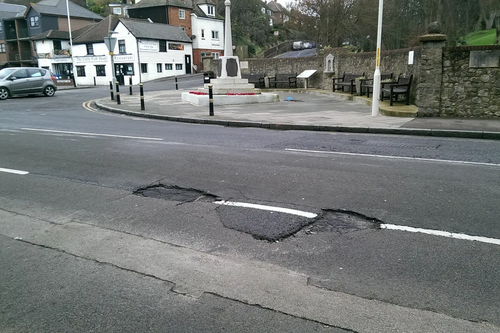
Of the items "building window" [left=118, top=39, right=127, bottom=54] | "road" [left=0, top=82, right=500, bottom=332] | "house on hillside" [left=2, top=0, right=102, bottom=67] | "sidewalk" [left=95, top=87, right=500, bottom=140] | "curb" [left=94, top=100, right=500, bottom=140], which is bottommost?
"road" [left=0, top=82, right=500, bottom=332]

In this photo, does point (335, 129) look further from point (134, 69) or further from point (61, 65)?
point (61, 65)

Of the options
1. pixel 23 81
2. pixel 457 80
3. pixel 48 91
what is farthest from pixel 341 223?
pixel 48 91

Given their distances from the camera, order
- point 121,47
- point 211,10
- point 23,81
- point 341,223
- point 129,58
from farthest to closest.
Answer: point 211,10 → point 121,47 → point 129,58 → point 23,81 → point 341,223

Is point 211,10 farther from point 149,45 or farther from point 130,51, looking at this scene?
point 130,51

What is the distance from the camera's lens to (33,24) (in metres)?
63.2

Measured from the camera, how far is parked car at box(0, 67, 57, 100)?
84.2 ft

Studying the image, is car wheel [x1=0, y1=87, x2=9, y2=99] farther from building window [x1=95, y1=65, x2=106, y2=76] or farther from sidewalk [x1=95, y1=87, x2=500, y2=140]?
building window [x1=95, y1=65, x2=106, y2=76]

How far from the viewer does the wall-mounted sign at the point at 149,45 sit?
5180cm

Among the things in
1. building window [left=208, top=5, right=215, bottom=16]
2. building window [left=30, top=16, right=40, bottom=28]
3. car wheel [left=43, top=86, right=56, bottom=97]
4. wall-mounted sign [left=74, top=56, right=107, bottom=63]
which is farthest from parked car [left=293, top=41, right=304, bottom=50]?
car wheel [left=43, top=86, right=56, bottom=97]

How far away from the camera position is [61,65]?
197 ft

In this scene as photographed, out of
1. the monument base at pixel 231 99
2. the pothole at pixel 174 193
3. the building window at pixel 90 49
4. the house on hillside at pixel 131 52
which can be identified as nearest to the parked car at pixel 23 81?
the monument base at pixel 231 99

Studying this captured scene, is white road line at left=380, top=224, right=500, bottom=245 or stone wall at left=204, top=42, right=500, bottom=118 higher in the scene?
stone wall at left=204, top=42, right=500, bottom=118

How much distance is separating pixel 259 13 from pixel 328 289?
82860 millimetres

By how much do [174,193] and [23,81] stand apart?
82.3ft
